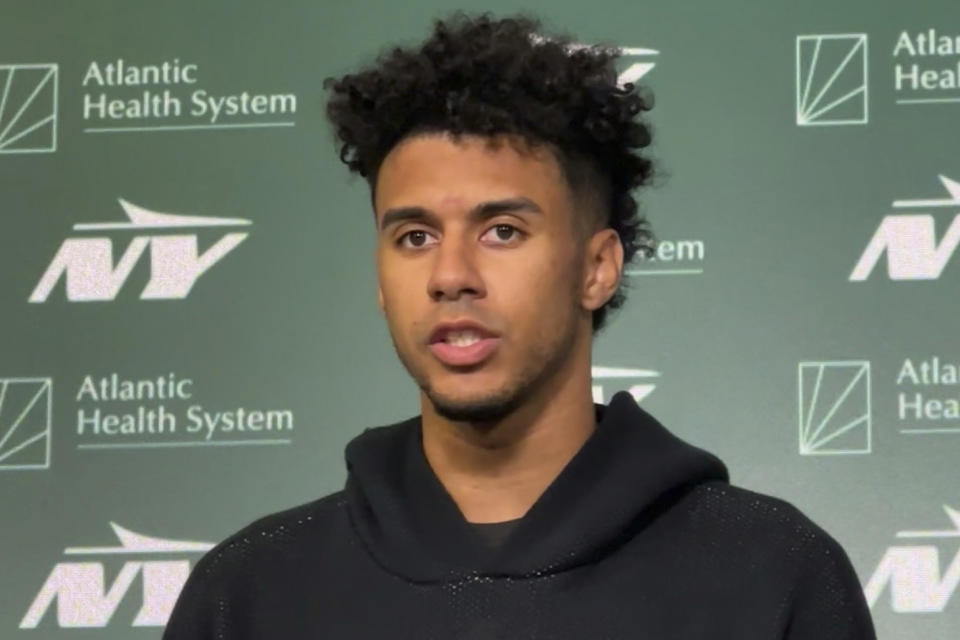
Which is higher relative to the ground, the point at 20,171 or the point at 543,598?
the point at 20,171

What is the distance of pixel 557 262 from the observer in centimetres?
178

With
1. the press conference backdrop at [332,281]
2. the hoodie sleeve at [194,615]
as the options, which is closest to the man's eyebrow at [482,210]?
the hoodie sleeve at [194,615]

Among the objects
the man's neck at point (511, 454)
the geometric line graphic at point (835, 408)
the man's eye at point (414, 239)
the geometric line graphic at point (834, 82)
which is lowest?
the man's neck at point (511, 454)

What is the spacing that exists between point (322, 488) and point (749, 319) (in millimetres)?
580

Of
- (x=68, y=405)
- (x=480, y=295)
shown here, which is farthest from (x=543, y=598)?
(x=68, y=405)

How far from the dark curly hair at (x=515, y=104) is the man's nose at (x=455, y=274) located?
4.5 inches

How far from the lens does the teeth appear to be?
1728mm

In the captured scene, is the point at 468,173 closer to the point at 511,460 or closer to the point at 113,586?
the point at 511,460

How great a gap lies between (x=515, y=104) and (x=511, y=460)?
31 centimetres

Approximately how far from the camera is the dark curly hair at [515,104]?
1.81 metres

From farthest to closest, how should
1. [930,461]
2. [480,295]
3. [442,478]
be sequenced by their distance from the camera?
1. [930,461]
2. [442,478]
3. [480,295]

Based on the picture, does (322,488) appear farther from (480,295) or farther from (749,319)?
(480,295)

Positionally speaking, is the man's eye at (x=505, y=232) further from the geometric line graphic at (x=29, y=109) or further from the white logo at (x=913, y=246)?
the geometric line graphic at (x=29, y=109)

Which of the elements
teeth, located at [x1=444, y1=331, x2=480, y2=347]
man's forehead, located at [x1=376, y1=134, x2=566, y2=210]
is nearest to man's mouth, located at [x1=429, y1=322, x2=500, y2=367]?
teeth, located at [x1=444, y1=331, x2=480, y2=347]
